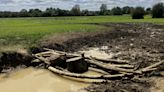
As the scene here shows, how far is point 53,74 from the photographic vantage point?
54.7 ft

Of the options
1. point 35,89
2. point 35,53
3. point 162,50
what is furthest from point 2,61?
point 162,50

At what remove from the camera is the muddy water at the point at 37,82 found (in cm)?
1424

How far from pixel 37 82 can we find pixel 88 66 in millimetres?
3267

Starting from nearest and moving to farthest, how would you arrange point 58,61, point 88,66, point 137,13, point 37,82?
point 37,82, point 88,66, point 58,61, point 137,13

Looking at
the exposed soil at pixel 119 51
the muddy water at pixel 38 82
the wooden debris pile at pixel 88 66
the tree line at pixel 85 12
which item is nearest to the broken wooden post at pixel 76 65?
the wooden debris pile at pixel 88 66

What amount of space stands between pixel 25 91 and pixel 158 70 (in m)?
6.58

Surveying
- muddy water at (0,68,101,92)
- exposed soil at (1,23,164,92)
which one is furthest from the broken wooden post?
exposed soil at (1,23,164,92)

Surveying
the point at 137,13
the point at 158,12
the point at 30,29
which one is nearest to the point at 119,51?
the point at 30,29

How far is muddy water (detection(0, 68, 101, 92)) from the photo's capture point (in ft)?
46.7

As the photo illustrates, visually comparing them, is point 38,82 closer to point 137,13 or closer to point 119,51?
point 119,51

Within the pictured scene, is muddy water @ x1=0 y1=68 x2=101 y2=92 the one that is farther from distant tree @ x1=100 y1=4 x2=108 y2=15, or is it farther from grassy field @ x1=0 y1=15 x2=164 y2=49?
distant tree @ x1=100 y1=4 x2=108 y2=15

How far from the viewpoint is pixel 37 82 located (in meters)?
15.4

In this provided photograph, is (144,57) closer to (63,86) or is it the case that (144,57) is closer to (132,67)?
(132,67)

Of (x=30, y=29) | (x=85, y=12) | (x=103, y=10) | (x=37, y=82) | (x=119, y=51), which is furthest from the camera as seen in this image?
(x=103, y=10)
